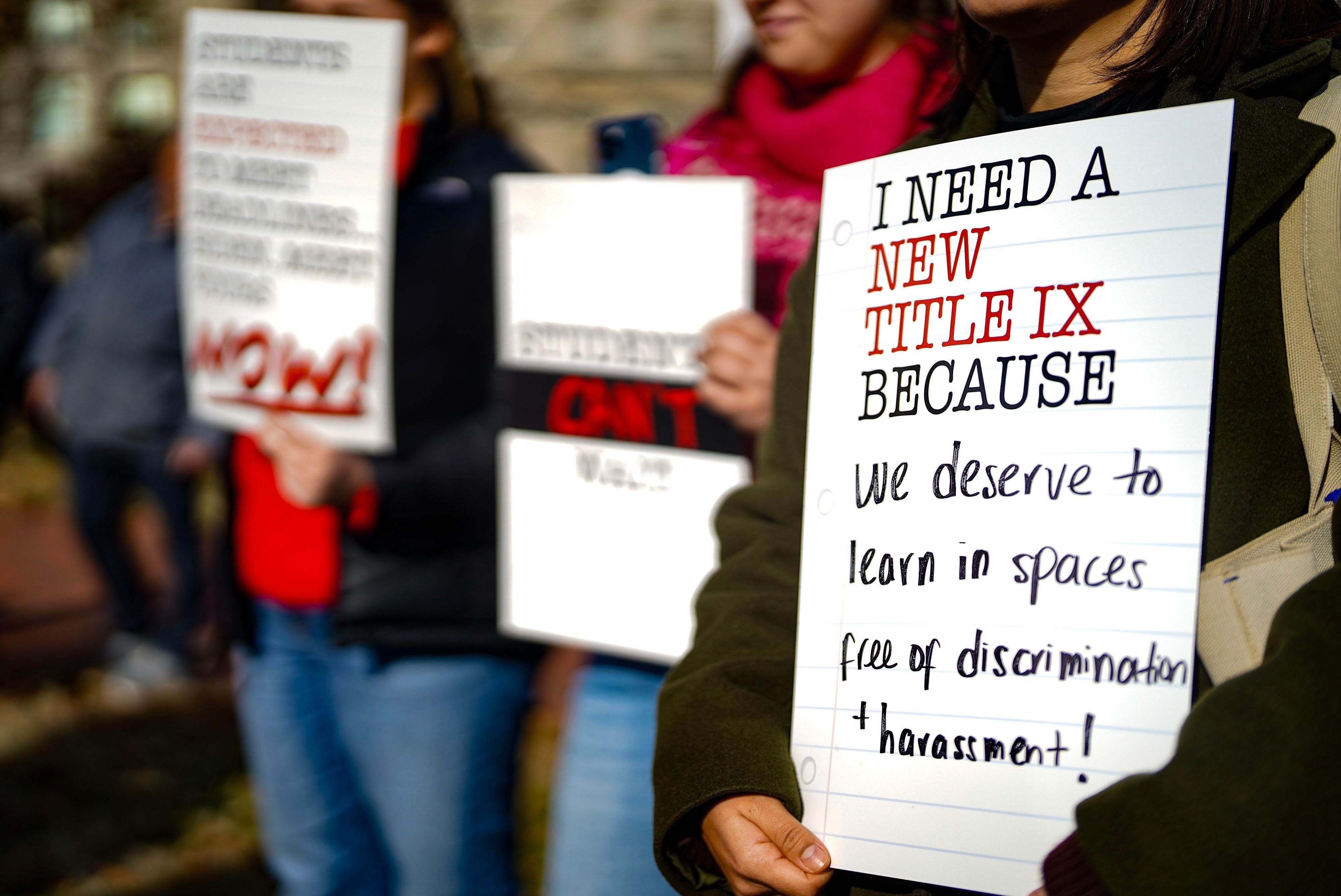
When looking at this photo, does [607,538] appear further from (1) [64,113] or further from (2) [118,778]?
(1) [64,113]

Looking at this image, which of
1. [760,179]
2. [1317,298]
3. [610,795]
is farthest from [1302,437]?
[610,795]

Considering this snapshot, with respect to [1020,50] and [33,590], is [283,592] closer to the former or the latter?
[1020,50]

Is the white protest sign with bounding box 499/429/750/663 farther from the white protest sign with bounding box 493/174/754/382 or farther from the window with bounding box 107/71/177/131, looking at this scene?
the window with bounding box 107/71/177/131

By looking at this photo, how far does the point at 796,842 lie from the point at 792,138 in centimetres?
92

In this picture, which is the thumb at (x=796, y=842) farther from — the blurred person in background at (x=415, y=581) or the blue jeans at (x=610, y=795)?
the blurred person in background at (x=415, y=581)

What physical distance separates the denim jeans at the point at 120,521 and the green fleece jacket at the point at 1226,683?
4249 millimetres

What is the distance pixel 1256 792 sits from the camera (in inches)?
27.6

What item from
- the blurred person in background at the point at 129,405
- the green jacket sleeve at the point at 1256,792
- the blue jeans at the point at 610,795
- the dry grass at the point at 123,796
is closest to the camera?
the green jacket sleeve at the point at 1256,792

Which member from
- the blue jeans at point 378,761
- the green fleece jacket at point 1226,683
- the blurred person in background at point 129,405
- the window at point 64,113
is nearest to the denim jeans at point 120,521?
the blurred person in background at point 129,405

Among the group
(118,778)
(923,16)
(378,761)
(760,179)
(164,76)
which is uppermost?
(164,76)

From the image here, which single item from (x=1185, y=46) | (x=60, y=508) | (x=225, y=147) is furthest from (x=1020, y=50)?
(x=60, y=508)

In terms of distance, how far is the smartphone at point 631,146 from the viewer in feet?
5.50

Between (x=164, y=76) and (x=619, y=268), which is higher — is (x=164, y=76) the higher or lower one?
the higher one

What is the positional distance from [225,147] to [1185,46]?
65.3 inches
